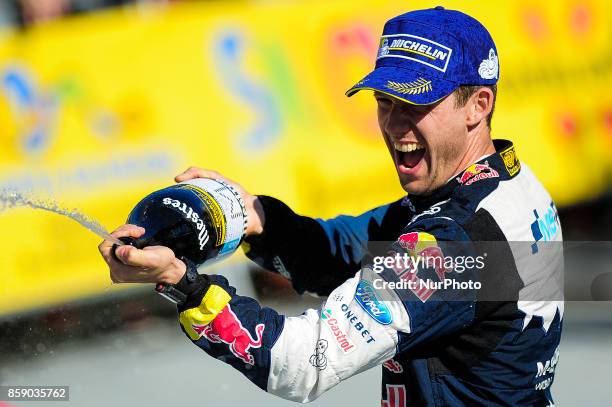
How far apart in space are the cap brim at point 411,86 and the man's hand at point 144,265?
731 mm

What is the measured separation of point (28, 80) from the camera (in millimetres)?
5840

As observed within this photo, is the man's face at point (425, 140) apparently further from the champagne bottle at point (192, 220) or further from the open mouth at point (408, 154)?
the champagne bottle at point (192, 220)

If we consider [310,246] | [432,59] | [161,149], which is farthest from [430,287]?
[161,149]

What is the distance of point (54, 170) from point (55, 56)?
2.20 feet

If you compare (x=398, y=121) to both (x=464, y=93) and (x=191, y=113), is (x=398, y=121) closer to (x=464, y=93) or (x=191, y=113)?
(x=464, y=93)

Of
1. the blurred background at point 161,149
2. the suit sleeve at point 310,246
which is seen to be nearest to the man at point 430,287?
the suit sleeve at point 310,246

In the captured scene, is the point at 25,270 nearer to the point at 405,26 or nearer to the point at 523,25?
the point at 405,26

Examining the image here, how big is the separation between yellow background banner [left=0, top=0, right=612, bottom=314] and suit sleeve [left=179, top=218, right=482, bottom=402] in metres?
3.49

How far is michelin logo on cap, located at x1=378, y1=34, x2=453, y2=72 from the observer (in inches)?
108

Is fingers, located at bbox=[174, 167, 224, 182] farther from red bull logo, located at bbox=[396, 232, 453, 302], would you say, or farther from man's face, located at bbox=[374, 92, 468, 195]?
red bull logo, located at bbox=[396, 232, 453, 302]

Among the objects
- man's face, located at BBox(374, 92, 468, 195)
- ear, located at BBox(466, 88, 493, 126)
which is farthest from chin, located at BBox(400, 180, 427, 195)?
ear, located at BBox(466, 88, 493, 126)

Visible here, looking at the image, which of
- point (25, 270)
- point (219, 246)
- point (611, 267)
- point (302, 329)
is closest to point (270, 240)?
point (219, 246)

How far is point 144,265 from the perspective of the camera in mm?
2396

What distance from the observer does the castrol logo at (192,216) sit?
2.80 meters
